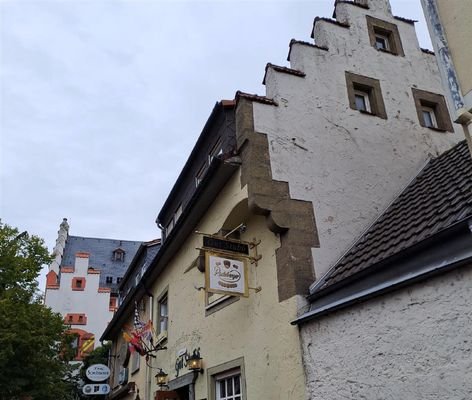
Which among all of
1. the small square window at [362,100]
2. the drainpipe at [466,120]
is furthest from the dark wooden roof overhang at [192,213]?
the drainpipe at [466,120]

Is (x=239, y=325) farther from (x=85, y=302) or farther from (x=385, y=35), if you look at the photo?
(x=85, y=302)

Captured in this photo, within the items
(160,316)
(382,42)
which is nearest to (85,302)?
(160,316)

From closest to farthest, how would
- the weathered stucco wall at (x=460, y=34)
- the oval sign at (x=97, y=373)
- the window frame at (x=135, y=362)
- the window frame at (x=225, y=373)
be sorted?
1. the weathered stucco wall at (x=460, y=34)
2. the window frame at (x=225, y=373)
3. the window frame at (x=135, y=362)
4. the oval sign at (x=97, y=373)

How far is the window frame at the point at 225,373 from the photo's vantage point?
25.8ft

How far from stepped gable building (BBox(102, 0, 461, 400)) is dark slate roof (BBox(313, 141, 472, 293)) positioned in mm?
365

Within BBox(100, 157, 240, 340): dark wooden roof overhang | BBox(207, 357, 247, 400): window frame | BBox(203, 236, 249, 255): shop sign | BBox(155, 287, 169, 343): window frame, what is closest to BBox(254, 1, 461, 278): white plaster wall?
BBox(100, 157, 240, 340): dark wooden roof overhang

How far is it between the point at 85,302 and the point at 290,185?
113 feet

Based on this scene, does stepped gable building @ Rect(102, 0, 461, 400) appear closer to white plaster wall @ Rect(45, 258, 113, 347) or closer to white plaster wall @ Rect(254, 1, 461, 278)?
white plaster wall @ Rect(254, 1, 461, 278)

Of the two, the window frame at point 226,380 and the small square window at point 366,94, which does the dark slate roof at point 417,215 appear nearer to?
the small square window at point 366,94

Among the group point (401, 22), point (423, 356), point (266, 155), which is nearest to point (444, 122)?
point (401, 22)

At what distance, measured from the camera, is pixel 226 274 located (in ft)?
25.2

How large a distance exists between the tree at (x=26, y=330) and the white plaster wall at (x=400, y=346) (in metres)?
13.6

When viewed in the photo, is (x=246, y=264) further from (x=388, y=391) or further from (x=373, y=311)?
(x=388, y=391)

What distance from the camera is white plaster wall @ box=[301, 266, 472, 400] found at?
4.57 m
